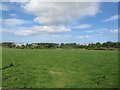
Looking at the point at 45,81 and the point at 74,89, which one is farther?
the point at 45,81

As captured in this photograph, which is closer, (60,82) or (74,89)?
(74,89)

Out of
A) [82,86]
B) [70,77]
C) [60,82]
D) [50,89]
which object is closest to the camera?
[50,89]

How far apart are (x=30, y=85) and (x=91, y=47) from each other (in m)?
57.0

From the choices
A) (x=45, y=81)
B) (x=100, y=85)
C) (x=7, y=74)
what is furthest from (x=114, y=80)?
(x=7, y=74)

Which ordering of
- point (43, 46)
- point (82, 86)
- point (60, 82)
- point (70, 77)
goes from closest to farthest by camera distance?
point (82, 86)
point (60, 82)
point (70, 77)
point (43, 46)

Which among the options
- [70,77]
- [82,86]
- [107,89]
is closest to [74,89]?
[82,86]

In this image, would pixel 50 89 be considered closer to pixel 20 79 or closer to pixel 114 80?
pixel 20 79

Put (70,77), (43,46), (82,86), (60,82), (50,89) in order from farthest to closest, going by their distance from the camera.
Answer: (43,46)
(70,77)
(60,82)
(82,86)
(50,89)

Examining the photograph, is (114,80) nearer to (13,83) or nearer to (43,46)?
(13,83)

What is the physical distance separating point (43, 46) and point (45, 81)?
54950mm

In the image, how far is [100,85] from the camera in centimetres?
1092

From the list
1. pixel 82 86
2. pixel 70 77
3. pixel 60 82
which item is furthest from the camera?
pixel 70 77

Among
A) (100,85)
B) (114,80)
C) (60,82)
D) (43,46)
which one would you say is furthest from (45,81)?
(43,46)

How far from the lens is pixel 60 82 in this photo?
456 inches
